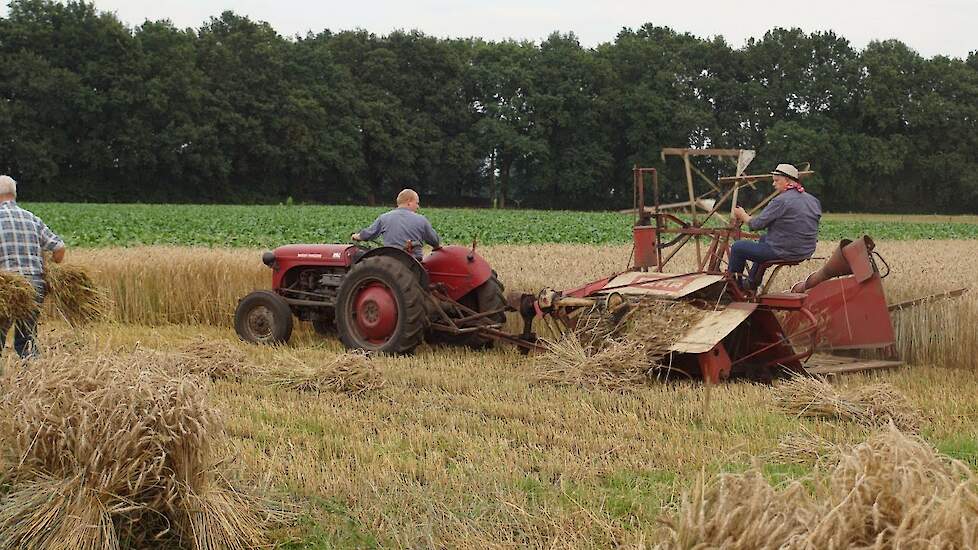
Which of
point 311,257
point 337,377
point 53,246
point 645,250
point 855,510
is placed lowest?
point 337,377

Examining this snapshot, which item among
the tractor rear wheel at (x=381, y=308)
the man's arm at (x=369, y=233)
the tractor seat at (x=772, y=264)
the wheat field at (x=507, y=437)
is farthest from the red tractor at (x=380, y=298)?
the tractor seat at (x=772, y=264)

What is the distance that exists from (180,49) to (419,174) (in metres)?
15.1

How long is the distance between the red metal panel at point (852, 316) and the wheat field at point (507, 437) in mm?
337

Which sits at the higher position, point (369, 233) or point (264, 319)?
point (369, 233)

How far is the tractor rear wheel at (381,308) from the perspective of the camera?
8.65m

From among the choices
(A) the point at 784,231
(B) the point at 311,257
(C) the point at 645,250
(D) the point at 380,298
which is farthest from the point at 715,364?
(B) the point at 311,257

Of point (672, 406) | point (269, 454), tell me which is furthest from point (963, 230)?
point (269, 454)

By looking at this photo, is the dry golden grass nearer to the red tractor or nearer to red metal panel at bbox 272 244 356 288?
the red tractor

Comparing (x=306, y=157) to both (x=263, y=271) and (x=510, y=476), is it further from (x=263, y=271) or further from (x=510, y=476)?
(x=510, y=476)

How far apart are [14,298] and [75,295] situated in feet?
2.54

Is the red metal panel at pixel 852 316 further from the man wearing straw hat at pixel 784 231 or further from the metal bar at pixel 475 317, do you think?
the metal bar at pixel 475 317

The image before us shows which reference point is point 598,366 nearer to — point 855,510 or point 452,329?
point 452,329

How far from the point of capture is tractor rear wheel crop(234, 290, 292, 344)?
9656mm

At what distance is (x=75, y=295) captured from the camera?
6.38 meters
